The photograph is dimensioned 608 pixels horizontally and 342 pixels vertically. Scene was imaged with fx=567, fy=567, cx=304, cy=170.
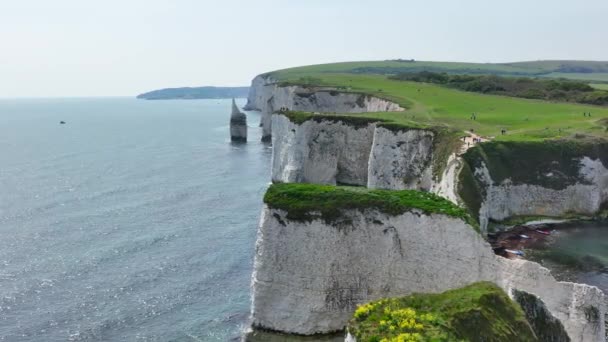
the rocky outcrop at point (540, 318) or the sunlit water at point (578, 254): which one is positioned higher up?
the rocky outcrop at point (540, 318)

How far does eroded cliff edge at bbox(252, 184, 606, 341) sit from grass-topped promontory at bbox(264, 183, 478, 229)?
0.05m

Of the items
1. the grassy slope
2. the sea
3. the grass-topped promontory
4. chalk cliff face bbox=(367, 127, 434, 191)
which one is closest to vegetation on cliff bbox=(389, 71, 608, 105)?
the grassy slope

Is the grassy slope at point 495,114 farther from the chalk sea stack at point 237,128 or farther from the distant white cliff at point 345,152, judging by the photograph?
the chalk sea stack at point 237,128

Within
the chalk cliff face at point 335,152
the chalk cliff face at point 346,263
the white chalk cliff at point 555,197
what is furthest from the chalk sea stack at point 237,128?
the chalk cliff face at point 346,263

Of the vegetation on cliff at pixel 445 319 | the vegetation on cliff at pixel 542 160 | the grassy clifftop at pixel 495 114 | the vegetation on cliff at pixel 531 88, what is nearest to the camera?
the vegetation on cliff at pixel 445 319

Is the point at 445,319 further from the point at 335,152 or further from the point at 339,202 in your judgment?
the point at 335,152

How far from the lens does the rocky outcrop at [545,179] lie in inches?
2076

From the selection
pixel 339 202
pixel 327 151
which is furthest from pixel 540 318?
pixel 327 151

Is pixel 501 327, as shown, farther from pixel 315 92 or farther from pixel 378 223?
pixel 315 92

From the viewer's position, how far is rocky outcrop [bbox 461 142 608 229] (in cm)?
5272

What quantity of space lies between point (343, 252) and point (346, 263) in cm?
61

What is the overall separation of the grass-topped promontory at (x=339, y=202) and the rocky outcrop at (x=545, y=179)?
23.8 metres

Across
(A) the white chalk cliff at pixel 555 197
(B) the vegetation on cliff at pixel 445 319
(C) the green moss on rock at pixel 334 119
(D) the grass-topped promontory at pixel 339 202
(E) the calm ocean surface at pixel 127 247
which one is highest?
(C) the green moss on rock at pixel 334 119

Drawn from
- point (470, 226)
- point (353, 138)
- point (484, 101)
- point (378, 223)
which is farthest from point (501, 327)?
point (484, 101)
